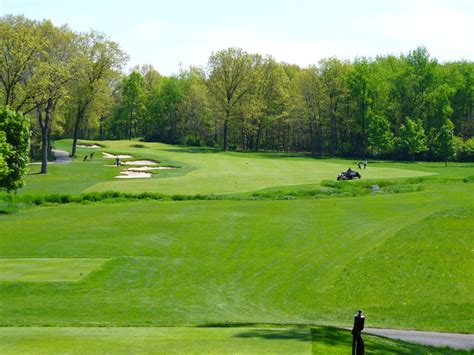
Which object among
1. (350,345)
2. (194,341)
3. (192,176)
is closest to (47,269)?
(194,341)

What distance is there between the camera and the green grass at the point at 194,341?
1154cm

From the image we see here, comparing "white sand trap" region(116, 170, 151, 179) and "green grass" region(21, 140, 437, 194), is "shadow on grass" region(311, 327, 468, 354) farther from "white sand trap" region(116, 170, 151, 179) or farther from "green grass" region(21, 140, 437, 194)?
"white sand trap" region(116, 170, 151, 179)

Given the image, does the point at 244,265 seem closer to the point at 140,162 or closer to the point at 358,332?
the point at 358,332

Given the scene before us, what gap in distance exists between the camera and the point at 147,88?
155625 mm

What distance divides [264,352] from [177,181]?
1977 inches

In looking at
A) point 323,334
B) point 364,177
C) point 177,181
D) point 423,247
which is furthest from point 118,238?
point 364,177

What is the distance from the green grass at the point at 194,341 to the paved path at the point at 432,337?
1.39 metres

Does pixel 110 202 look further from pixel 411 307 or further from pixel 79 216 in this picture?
pixel 411 307

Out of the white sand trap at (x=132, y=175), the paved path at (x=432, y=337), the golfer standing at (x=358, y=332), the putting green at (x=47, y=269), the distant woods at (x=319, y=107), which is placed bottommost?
the putting green at (x=47, y=269)

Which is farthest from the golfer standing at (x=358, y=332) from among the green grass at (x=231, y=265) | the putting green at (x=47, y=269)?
the putting green at (x=47, y=269)

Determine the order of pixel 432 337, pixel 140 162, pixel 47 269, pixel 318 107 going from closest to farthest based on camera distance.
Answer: pixel 432 337, pixel 47 269, pixel 140 162, pixel 318 107

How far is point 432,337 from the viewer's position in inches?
669

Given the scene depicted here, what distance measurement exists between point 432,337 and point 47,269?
A: 15.4m

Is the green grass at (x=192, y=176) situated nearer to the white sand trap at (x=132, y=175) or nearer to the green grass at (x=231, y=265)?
the white sand trap at (x=132, y=175)
